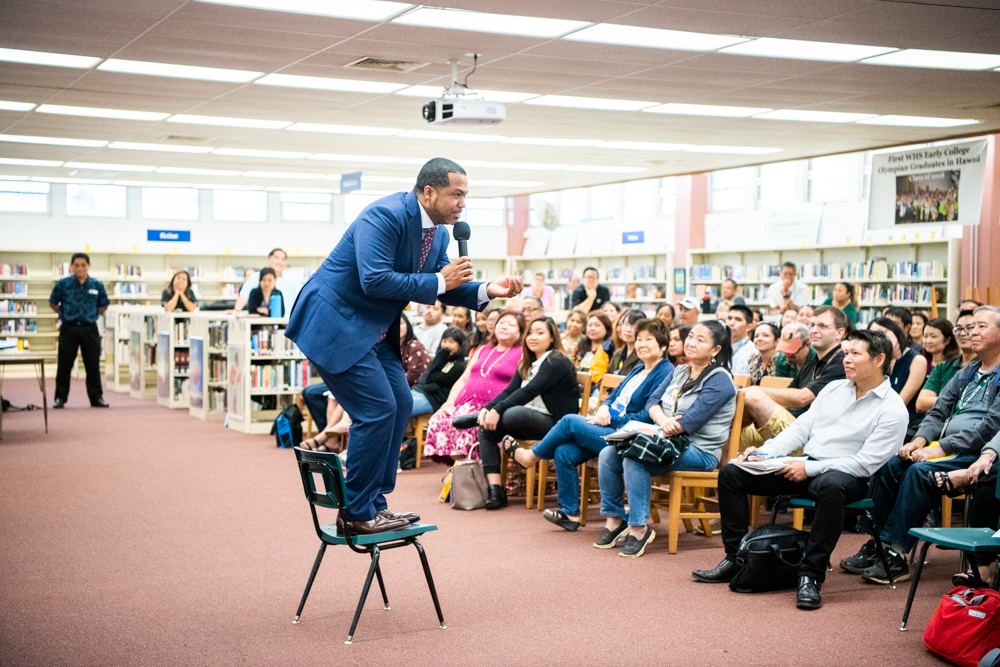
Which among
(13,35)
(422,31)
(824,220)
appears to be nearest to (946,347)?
(422,31)

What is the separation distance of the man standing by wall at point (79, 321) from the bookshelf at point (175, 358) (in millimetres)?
729

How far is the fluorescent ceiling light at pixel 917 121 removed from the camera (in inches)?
387

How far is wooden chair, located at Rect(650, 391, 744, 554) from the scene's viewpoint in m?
4.98

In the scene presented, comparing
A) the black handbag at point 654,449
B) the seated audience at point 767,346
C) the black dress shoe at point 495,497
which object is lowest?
the black dress shoe at point 495,497

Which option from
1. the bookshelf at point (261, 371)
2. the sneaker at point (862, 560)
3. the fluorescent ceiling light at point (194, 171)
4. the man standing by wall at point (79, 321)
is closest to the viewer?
the sneaker at point (862, 560)

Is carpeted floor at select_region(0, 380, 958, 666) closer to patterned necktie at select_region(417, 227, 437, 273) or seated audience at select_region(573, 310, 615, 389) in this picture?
patterned necktie at select_region(417, 227, 437, 273)

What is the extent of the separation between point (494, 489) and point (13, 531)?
9.02 ft

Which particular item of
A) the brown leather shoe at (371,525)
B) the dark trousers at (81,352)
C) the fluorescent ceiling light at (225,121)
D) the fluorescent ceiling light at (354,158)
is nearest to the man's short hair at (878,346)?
the brown leather shoe at (371,525)

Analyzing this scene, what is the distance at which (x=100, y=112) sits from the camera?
10.1m

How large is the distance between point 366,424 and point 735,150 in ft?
32.5

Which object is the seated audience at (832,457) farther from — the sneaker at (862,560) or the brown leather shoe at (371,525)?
the brown leather shoe at (371,525)

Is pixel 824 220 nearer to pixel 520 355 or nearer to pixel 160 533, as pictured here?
pixel 520 355

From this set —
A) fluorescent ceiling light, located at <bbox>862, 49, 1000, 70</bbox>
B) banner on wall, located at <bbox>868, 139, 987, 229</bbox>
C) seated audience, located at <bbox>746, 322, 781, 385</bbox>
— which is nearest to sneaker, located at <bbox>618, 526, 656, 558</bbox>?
seated audience, located at <bbox>746, 322, 781, 385</bbox>

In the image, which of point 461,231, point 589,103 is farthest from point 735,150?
point 461,231
